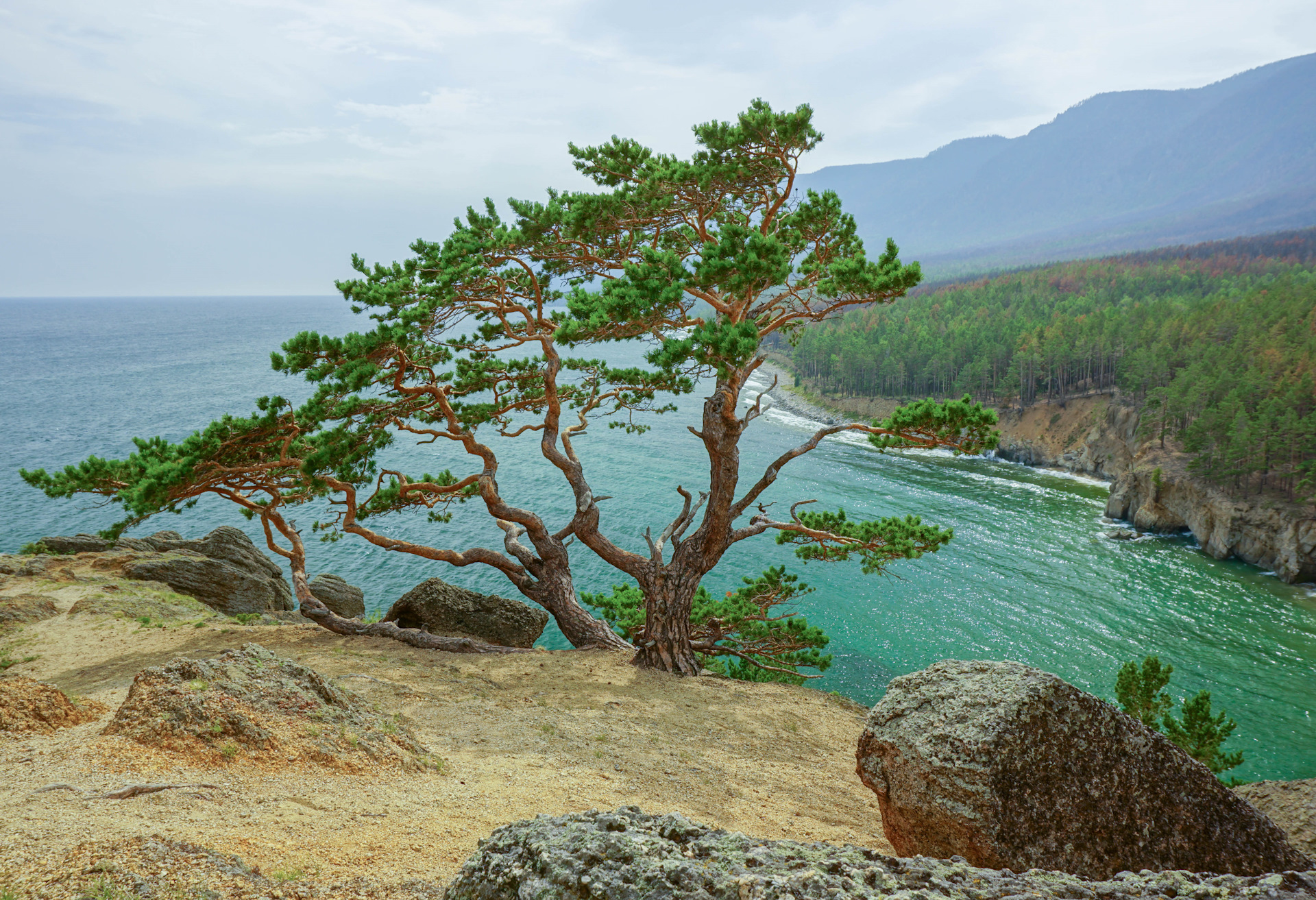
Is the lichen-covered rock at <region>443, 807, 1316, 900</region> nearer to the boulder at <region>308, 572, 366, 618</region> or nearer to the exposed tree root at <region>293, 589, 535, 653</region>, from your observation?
the exposed tree root at <region>293, 589, 535, 653</region>

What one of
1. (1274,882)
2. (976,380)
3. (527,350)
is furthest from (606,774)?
(527,350)

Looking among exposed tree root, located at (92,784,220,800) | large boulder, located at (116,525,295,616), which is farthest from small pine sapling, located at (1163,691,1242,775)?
large boulder, located at (116,525,295,616)

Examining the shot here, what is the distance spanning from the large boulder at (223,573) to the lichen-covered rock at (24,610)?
4.16 meters

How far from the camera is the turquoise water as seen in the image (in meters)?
28.0

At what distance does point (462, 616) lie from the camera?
16.0 metres

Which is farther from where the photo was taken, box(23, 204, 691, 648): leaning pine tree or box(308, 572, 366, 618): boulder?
box(308, 572, 366, 618): boulder

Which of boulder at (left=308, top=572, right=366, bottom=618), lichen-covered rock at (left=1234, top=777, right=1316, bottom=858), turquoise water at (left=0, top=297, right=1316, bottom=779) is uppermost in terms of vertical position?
lichen-covered rock at (left=1234, top=777, right=1316, bottom=858)

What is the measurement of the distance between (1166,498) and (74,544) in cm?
6494

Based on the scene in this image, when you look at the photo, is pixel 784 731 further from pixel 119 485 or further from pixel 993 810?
pixel 119 485

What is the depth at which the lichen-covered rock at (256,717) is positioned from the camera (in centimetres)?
600

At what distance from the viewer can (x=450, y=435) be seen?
14.3 m

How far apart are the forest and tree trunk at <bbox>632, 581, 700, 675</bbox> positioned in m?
6.23

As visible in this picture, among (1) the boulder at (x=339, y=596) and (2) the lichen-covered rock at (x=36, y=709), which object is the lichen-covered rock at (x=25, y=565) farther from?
(2) the lichen-covered rock at (x=36, y=709)

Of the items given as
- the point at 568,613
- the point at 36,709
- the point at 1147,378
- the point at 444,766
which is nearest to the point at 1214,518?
the point at 1147,378
